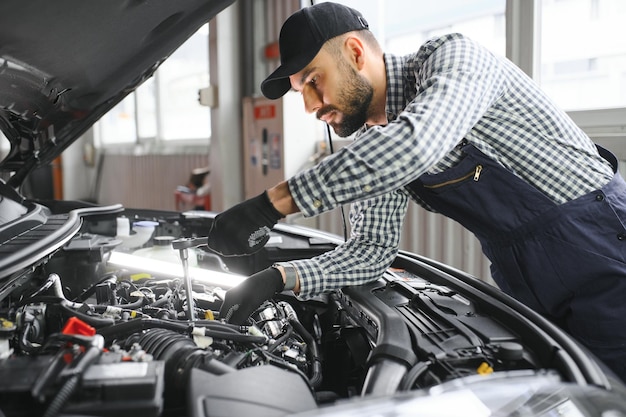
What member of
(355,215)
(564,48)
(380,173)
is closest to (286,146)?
(564,48)

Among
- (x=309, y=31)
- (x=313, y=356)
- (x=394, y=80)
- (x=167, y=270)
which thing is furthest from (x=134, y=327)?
(x=394, y=80)

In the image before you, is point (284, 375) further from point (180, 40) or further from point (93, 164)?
point (93, 164)

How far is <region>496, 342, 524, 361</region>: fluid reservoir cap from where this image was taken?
966 mm

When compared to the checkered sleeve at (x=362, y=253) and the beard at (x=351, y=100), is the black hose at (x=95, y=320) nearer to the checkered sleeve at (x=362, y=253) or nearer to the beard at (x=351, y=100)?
the checkered sleeve at (x=362, y=253)

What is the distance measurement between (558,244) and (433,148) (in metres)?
0.47

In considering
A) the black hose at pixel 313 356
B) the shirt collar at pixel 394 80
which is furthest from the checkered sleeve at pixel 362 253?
the shirt collar at pixel 394 80

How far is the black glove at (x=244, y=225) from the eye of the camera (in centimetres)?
114

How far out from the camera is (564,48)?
2.56 metres

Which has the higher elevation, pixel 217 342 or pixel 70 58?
pixel 70 58

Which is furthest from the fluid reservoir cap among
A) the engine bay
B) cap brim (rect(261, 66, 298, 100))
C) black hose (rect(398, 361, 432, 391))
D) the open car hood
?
the open car hood

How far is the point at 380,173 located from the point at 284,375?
1.34ft

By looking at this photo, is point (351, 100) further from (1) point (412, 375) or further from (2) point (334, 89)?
(1) point (412, 375)

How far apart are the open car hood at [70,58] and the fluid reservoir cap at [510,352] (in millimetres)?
1056

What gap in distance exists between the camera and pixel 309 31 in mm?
1325
